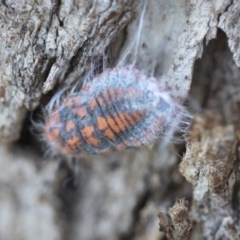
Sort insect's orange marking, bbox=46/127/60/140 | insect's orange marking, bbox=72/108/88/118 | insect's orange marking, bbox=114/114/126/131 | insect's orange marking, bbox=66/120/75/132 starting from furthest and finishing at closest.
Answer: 1. insect's orange marking, bbox=46/127/60/140
2. insect's orange marking, bbox=66/120/75/132
3. insect's orange marking, bbox=72/108/88/118
4. insect's orange marking, bbox=114/114/126/131

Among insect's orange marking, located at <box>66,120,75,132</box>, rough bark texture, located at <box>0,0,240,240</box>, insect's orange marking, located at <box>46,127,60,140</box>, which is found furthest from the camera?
Answer: insect's orange marking, located at <box>46,127,60,140</box>

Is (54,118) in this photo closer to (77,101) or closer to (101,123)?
(77,101)

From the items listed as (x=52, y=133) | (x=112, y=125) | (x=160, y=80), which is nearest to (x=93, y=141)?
(x=112, y=125)

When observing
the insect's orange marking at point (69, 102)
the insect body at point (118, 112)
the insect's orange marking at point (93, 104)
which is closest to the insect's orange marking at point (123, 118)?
the insect body at point (118, 112)

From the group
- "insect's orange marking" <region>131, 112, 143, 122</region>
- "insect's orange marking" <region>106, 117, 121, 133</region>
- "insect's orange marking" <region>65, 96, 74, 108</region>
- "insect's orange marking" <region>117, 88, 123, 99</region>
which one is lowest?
"insect's orange marking" <region>65, 96, 74, 108</region>

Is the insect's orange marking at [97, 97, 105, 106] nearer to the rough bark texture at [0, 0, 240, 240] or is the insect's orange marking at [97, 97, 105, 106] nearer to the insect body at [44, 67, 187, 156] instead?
the insect body at [44, 67, 187, 156]

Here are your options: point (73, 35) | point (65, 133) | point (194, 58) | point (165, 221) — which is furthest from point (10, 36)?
point (165, 221)

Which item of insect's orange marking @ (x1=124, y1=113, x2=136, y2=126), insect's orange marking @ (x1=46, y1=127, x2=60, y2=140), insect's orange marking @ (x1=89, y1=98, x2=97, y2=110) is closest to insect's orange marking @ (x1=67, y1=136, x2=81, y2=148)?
insect's orange marking @ (x1=46, y1=127, x2=60, y2=140)
